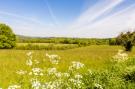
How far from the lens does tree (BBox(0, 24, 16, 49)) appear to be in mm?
78875

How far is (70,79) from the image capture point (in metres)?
9.24

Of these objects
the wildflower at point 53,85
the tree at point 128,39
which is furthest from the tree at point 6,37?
the wildflower at point 53,85

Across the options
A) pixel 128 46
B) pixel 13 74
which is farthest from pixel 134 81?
pixel 128 46

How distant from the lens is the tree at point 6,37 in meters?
78.9

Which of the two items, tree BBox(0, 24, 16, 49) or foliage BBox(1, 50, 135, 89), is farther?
tree BBox(0, 24, 16, 49)

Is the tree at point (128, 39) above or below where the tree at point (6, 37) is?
above

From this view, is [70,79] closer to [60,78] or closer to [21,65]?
[60,78]

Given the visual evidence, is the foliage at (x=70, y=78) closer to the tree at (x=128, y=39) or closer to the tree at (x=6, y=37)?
the tree at (x=128, y=39)

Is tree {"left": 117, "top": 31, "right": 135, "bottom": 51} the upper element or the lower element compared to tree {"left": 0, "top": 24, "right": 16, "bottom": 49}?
upper

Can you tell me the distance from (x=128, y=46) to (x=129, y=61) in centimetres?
1797

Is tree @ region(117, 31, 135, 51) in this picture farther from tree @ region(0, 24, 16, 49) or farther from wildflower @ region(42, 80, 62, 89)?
tree @ region(0, 24, 16, 49)

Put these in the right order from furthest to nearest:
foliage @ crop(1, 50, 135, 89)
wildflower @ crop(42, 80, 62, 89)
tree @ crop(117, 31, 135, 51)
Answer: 1. tree @ crop(117, 31, 135, 51)
2. foliage @ crop(1, 50, 135, 89)
3. wildflower @ crop(42, 80, 62, 89)

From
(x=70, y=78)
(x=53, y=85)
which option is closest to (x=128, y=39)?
(x=70, y=78)

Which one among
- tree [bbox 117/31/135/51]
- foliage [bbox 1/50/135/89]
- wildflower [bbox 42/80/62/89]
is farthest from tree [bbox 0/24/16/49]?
wildflower [bbox 42/80/62/89]
